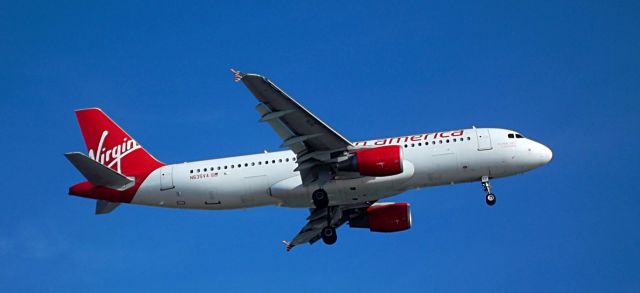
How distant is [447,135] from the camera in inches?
2202

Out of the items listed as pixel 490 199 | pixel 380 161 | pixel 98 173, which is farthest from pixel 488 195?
pixel 98 173

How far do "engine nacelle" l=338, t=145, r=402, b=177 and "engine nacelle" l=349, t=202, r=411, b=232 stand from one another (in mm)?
8384

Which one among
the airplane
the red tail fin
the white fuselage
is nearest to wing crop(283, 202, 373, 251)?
the airplane

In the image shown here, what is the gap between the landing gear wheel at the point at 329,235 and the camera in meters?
60.0

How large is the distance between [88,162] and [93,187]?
2.65 meters

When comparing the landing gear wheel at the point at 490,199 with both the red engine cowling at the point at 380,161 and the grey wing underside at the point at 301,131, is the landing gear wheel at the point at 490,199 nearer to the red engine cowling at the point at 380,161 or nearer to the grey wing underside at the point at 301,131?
the red engine cowling at the point at 380,161

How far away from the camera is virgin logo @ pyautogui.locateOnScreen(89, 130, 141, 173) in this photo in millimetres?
59688

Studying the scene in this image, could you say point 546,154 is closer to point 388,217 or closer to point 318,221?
point 388,217

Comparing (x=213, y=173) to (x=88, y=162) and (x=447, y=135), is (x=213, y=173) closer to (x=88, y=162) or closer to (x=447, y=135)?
(x=88, y=162)

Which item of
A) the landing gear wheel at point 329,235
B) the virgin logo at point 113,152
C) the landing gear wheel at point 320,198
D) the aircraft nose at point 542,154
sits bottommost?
the landing gear wheel at point 329,235

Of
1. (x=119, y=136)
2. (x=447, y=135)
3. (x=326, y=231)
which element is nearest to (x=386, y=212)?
(x=326, y=231)

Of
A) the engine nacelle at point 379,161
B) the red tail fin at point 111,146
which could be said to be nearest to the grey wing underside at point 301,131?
the engine nacelle at point 379,161

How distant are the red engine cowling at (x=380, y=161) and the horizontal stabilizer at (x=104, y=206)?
1491 centimetres

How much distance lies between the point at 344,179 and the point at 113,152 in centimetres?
1475
